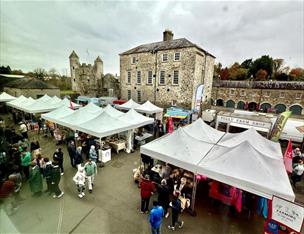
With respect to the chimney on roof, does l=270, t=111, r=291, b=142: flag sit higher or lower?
lower

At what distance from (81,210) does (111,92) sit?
2282cm

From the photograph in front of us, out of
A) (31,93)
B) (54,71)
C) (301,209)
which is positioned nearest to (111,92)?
(31,93)

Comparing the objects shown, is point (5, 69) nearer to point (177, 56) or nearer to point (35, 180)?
point (35, 180)

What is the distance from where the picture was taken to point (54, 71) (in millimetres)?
44750

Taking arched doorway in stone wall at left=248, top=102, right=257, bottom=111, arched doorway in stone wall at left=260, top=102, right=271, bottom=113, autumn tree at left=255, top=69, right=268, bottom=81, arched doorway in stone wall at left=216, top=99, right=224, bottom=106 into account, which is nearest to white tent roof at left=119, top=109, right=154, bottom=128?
arched doorway in stone wall at left=248, top=102, right=257, bottom=111

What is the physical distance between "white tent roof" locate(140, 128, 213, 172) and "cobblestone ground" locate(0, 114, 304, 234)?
1541mm

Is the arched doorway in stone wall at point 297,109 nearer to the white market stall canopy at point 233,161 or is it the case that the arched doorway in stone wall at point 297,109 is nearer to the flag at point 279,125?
the flag at point 279,125

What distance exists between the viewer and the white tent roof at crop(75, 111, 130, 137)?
7493 mm

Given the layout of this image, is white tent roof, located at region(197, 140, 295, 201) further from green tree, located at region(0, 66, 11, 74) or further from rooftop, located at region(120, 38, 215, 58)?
rooftop, located at region(120, 38, 215, 58)

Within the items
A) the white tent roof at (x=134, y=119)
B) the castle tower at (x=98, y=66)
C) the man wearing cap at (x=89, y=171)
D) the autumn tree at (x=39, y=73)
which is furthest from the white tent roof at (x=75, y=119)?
the autumn tree at (x=39, y=73)

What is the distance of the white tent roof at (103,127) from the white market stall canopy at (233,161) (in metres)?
2.57

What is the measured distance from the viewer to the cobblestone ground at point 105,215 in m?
4.16

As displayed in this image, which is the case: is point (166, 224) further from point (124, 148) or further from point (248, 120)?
point (248, 120)

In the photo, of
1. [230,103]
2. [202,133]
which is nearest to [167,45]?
[202,133]
